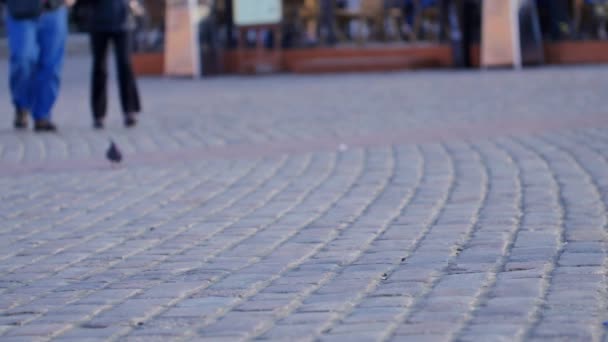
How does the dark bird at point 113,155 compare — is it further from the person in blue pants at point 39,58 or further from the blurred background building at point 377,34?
the blurred background building at point 377,34

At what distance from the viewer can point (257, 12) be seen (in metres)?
20.8

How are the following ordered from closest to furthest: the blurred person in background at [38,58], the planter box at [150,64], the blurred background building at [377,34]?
1. the blurred person in background at [38,58]
2. the blurred background building at [377,34]
3. the planter box at [150,64]

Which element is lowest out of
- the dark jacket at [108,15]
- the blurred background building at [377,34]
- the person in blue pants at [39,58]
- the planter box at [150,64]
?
the planter box at [150,64]

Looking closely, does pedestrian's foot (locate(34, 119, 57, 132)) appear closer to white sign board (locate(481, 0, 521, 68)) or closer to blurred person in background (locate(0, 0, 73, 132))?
blurred person in background (locate(0, 0, 73, 132))

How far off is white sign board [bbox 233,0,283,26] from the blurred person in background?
350 inches

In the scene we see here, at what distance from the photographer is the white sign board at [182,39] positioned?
67.1ft

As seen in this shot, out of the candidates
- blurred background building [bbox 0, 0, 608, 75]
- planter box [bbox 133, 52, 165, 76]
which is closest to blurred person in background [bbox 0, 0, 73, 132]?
blurred background building [bbox 0, 0, 608, 75]

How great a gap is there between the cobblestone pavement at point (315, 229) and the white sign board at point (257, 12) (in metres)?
8.63

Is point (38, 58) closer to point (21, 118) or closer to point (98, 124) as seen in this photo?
point (21, 118)

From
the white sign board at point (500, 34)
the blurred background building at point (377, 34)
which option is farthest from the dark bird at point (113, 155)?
the blurred background building at point (377, 34)

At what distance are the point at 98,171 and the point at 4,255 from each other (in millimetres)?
2940

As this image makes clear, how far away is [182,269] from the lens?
519 centimetres

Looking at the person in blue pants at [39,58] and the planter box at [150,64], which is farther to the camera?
the planter box at [150,64]

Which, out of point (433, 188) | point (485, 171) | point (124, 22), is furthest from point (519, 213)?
point (124, 22)
